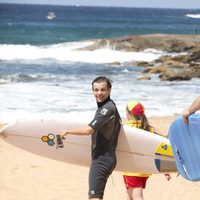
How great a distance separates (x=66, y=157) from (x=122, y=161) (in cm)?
59

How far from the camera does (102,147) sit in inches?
173

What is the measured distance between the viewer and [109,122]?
4.38 meters

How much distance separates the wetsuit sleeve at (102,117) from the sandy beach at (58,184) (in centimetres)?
180

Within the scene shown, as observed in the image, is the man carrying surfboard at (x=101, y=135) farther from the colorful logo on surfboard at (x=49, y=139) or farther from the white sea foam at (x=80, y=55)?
the white sea foam at (x=80, y=55)

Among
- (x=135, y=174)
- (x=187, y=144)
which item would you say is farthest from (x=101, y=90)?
(x=135, y=174)

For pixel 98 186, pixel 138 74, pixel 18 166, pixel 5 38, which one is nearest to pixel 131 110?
pixel 98 186

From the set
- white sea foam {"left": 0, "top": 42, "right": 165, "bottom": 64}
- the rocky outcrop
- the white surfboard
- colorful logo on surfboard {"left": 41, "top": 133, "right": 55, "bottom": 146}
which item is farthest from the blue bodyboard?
the rocky outcrop

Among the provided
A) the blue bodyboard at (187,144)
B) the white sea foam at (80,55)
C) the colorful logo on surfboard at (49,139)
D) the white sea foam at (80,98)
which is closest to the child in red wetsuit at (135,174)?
the blue bodyboard at (187,144)

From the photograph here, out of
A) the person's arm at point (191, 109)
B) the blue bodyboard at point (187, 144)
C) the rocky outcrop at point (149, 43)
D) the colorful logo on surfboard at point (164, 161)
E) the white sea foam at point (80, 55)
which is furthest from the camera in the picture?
the rocky outcrop at point (149, 43)

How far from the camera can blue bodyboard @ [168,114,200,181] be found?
12.7ft

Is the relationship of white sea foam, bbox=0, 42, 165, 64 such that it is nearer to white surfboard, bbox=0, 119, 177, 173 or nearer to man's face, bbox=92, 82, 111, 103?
white surfboard, bbox=0, 119, 177, 173

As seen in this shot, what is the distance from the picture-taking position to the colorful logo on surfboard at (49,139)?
521cm

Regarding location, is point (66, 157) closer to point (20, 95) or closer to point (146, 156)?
point (146, 156)

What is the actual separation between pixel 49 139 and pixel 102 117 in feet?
3.44
